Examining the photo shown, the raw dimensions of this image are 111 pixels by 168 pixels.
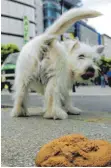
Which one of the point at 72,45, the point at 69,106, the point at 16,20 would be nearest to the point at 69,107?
the point at 69,106

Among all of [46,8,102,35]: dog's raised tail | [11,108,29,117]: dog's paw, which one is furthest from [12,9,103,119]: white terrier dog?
[11,108,29,117]: dog's paw

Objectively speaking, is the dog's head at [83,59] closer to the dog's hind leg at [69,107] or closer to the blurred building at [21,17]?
the dog's hind leg at [69,107]

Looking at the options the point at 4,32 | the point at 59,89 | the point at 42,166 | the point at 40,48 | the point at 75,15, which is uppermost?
the point at 4,32

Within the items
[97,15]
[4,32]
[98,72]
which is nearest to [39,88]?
[98,72]

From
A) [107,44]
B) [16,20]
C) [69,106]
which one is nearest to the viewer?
[107,44]

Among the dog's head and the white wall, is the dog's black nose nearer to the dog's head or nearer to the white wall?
the dog's head

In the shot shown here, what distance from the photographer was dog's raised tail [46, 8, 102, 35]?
714cm

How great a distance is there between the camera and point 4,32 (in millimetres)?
66875

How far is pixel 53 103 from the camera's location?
23.7 feet

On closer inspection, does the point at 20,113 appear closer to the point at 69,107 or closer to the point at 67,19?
the point at 69,107

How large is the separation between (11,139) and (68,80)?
8.58 feet

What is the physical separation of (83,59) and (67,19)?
2.17 ft

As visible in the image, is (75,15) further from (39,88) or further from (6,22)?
(6,22)

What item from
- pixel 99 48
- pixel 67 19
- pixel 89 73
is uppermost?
pixel 67 19
